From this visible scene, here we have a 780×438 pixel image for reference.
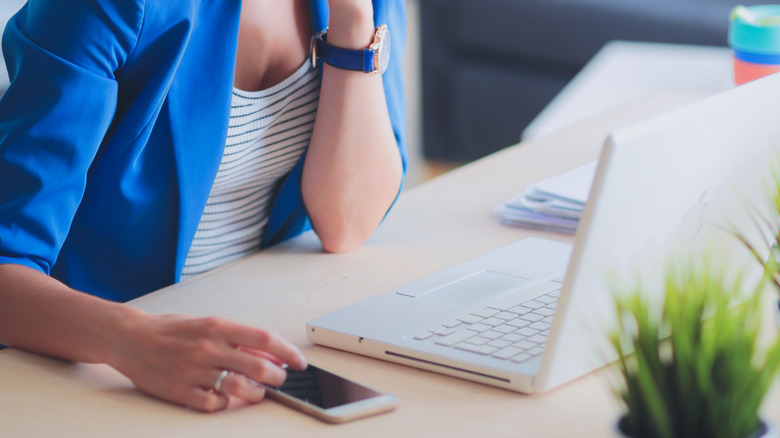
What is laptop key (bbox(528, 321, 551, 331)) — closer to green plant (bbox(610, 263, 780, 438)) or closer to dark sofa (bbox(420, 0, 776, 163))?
green plant (bbox(610, 263, 780, 438))

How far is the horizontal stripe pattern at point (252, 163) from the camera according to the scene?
1.15 m

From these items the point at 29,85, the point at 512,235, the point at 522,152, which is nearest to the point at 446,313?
the point at 512,235

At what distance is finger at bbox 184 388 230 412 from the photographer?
734 millimetres

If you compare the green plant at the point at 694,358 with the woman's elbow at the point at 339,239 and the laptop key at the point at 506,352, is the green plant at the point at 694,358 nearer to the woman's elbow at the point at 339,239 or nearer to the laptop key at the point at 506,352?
the laptop key at the point at 506,352

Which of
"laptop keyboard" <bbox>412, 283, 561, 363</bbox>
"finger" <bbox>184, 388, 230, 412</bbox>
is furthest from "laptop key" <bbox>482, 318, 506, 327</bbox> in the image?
"finger" <bbox>184, 388, 230, 412</bbox>

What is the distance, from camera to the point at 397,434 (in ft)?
2.31

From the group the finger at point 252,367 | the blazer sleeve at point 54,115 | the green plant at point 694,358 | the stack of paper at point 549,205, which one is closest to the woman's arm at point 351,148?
the stack of paper at point 549,205

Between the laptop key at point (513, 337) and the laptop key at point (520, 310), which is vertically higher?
the laptop key at point (520, 310)

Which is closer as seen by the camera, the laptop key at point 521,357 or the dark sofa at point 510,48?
the laptop key at point 521,357

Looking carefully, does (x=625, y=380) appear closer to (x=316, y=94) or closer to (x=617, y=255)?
Result: (x=617, y=255)

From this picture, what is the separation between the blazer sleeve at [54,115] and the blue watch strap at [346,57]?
292 mm

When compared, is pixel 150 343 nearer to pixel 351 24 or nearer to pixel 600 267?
pixel 600 267

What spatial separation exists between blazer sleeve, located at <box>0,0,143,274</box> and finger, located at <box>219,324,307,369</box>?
0.26 metres

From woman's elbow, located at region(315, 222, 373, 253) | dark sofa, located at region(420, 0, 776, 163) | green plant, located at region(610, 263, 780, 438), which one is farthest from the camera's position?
dark sofa, located at region(420, 0, 776, 163)
